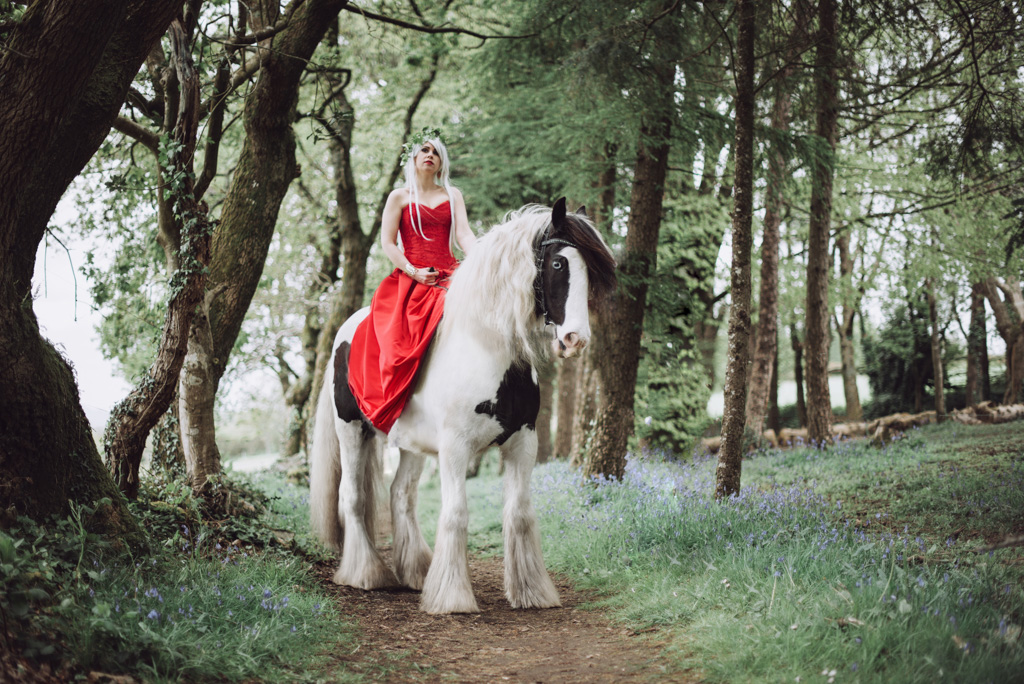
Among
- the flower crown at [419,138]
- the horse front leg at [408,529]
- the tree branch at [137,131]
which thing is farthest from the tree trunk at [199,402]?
the flower crown at [419,138]

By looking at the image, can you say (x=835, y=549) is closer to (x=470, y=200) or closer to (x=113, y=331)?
(x=113, y=331)

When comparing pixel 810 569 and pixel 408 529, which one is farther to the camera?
pixel 408 529

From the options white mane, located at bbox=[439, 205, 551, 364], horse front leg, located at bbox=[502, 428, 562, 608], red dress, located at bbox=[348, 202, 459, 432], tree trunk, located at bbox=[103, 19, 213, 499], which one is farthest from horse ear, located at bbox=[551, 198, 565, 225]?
tree trunk, located at bbox=[103, 19, 213, 499]

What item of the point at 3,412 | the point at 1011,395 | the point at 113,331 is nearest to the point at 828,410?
the point at 1011,395

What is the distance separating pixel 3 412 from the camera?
3.40m

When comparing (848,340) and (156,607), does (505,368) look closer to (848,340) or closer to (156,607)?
(156,607)

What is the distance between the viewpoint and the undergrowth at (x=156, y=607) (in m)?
2.73

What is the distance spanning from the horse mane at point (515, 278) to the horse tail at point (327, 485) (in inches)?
83.2

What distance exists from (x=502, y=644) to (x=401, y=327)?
2.25 m

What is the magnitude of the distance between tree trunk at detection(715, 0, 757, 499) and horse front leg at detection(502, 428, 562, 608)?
2.15 meters

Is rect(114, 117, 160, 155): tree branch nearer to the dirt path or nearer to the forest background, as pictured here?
the forest background

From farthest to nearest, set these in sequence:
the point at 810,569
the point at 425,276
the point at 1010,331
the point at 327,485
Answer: the point at 1010,331 < the point at 327,485 < the point at 425,276 < the point at 810,569

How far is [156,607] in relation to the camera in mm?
3252

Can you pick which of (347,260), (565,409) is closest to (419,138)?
(347,260)
